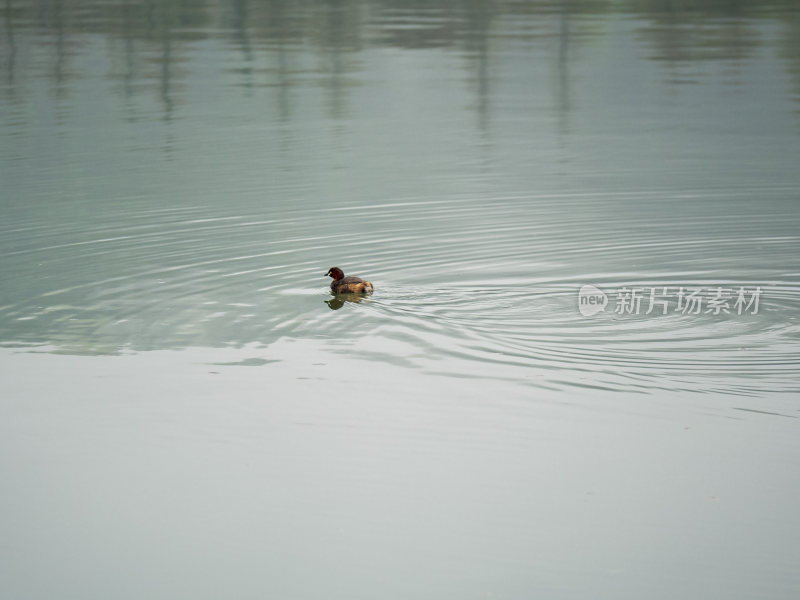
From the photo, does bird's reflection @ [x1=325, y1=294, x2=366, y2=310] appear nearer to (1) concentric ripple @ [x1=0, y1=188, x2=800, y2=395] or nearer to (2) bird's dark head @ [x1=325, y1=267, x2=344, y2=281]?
(1) concentric ripple @ [x1=0, y1=188, x2=800, y2=395]

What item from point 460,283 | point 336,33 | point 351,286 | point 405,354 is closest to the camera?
point 405,354

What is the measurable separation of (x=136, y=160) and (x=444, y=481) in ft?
35.3

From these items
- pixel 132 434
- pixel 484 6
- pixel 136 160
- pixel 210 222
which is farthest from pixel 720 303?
pixel 484 6

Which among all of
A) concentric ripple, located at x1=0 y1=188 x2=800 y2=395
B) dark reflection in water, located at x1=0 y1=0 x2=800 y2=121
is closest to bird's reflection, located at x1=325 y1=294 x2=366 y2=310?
concentric ripple, located at x1=0 y1=188 x2=800 y2=395

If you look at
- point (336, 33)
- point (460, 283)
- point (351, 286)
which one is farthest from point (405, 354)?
point (336, 33)

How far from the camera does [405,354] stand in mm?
7781

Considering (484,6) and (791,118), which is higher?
(484,6)

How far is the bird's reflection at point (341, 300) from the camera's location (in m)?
8.97

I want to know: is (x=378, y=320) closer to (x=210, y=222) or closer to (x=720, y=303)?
(x=720, y=303)

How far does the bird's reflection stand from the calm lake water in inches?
1.7

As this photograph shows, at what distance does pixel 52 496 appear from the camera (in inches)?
231

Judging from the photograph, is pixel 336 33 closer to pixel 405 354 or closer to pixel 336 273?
pixel 336 273

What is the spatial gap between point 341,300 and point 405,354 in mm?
1398

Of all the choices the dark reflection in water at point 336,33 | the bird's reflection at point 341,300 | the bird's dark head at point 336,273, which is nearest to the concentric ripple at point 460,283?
the bird's reflection at point 341,300
